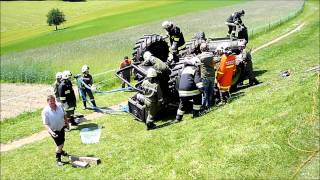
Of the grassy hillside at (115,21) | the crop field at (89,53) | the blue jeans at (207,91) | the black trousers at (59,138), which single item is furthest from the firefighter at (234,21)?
the grassy hillside at (115,21)

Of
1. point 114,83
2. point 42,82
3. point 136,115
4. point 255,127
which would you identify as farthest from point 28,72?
point 255,127

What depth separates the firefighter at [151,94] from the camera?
13.7 metres

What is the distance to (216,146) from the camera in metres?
10.9

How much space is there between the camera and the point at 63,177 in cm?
1284

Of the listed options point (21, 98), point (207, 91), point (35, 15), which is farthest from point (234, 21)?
point (35, 15)

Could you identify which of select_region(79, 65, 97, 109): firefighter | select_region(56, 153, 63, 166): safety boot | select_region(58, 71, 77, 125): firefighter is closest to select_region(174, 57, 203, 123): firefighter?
select_region(56, 153, 63, 166): safety boot

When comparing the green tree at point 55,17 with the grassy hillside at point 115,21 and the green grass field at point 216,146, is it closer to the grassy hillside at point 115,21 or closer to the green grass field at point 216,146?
the grassy hillside at point 115,21

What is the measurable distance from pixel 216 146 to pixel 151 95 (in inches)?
137

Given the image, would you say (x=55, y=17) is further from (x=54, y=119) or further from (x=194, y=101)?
(x=194, y=101)

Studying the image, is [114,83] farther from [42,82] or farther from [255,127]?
[255,127]

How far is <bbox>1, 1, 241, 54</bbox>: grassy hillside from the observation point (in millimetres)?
41562

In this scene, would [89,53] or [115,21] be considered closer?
[89,53]

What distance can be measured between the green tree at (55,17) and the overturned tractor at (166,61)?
20523 mm

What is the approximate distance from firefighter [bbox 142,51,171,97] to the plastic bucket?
2718 mm
